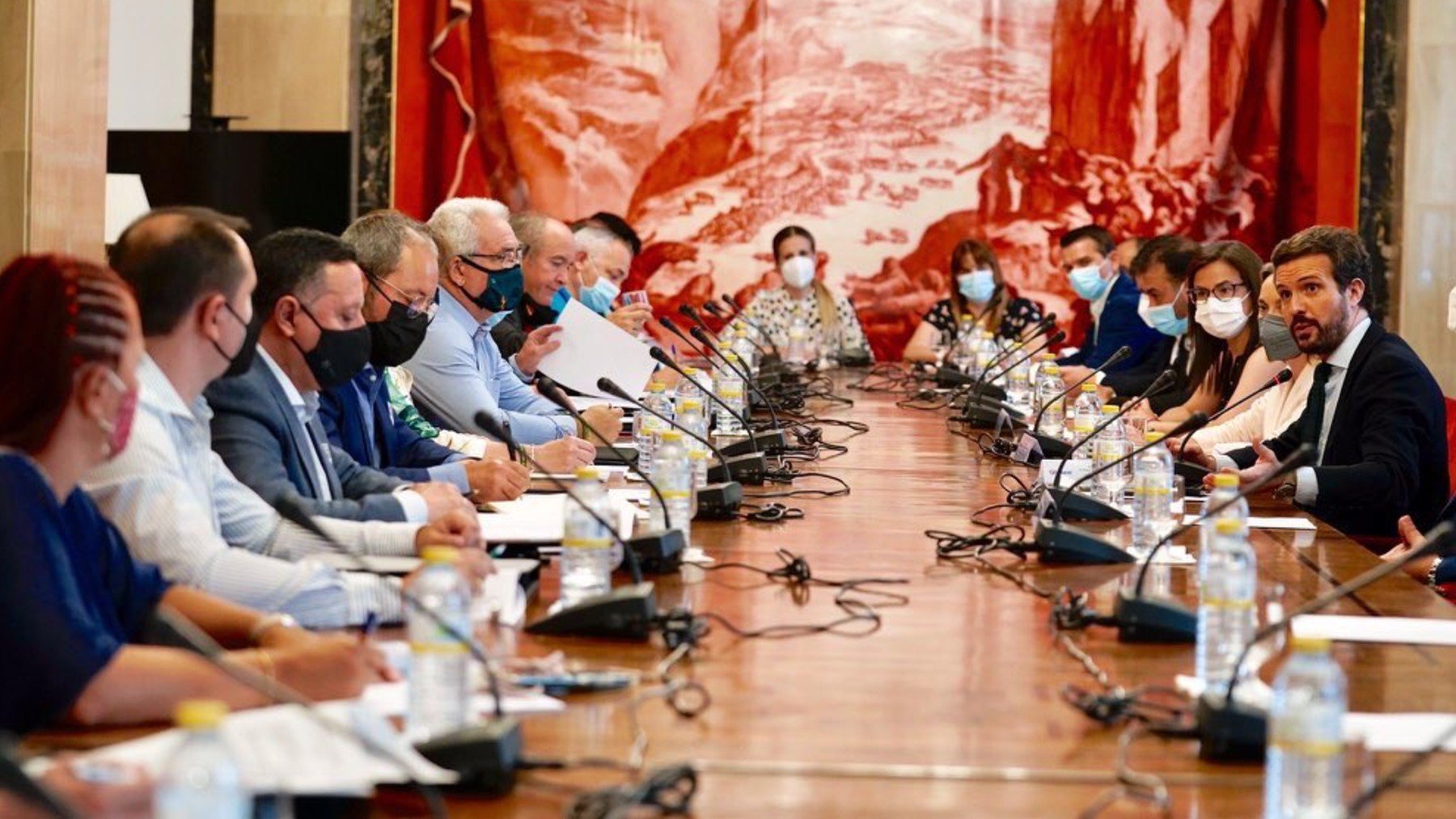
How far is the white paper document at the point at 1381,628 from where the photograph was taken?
2.61 metres

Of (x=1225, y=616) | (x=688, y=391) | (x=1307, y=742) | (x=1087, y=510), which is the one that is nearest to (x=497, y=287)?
(x=688, y=391)

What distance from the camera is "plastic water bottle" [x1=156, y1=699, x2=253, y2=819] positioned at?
136 cm

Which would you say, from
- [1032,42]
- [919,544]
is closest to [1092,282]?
[1032,42]

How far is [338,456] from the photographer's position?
375cm

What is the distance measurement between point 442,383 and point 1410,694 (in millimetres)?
3014

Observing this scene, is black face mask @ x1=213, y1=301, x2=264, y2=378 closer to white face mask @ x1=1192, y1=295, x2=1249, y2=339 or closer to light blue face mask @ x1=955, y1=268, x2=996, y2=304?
white face mask @ x1=1192, y1=295, x2=1249, y2=339

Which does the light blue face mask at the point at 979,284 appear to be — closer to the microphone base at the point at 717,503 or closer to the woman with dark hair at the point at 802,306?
the woman with dark hair at the point at 802,306

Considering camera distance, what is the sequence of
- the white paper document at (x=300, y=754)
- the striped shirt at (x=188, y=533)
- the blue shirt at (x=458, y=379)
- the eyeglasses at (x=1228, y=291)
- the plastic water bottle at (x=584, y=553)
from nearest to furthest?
the white paper document at (x=300, y=754) → the striped shirt at (x=188, y=533) → the plastic water bottle at (x=584, y=553) → the blue shirt at (x=458, y=379) → the eyeglasses at (x=1228, y=291)

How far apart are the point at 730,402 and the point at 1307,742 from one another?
13.3 ft

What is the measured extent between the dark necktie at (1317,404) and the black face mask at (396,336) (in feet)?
6.92

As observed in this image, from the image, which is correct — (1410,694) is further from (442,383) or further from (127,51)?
(127,51)

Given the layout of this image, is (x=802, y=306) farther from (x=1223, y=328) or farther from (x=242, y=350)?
(x=242, y=350)

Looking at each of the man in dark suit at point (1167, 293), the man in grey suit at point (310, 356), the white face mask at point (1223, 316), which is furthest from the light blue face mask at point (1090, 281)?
the man in grey suit at point (310, 356)

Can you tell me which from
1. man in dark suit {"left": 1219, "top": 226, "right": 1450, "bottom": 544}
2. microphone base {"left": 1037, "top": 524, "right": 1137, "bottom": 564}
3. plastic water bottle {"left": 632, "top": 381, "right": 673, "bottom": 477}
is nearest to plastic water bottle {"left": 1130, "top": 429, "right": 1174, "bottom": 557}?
microphone base {"left": 1037, "top": 524, "right": 1137, "bottom": 564}
